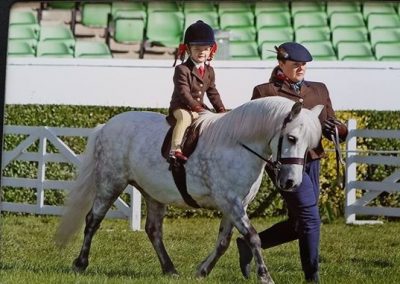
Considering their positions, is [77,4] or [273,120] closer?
[77,4]

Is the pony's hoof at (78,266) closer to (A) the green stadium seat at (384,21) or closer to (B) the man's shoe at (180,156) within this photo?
(B) the man's shoe at (180,156)

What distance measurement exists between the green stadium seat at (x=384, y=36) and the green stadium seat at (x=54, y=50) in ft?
5.88

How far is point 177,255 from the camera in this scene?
623cm

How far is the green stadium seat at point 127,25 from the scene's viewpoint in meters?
4.37

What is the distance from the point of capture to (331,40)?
711 cm

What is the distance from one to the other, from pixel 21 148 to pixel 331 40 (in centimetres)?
217

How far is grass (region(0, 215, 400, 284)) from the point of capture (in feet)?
16.9

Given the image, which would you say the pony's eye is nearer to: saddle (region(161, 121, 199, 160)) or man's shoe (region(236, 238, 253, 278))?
saddle (region(161, 121, 199, 160))

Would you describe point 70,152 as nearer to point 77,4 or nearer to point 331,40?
point 331,40

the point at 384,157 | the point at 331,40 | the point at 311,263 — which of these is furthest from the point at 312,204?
the point at 384,157

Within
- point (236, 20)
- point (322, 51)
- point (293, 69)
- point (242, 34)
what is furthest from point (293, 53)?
point (322, 51)

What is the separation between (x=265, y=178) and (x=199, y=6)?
497 cm

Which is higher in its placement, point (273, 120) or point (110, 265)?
point (273, 120)

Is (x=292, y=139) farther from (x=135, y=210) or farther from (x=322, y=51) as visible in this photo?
(x=135, y=210)
